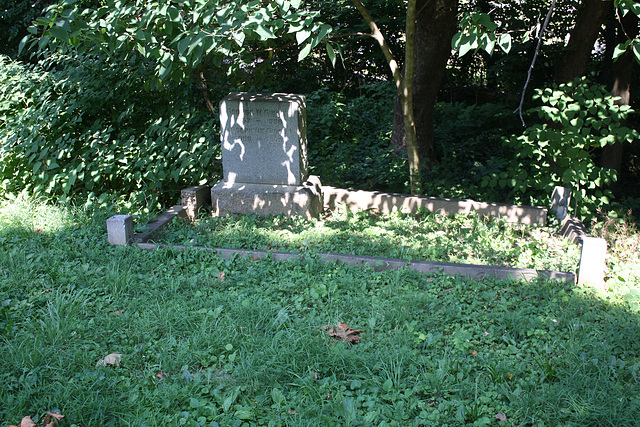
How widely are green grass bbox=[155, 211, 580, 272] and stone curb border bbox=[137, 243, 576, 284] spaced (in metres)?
0.24

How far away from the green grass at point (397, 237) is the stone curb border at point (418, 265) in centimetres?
24

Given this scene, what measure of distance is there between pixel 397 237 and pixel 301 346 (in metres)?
2.35

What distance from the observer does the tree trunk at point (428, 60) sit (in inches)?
299

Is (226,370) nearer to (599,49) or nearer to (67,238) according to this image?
(67,238)

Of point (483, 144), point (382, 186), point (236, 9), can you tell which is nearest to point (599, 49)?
point (483, 144)

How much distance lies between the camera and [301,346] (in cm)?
336

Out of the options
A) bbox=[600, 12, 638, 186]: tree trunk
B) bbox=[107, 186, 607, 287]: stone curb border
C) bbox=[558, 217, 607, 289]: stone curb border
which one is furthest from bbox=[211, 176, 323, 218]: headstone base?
bbox=[600, 12, 638, 186]: tree trunk

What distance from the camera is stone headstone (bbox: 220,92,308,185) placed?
6.16 m

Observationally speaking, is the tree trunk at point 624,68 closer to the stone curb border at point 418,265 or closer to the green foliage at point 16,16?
the stone curb border at point 418,265

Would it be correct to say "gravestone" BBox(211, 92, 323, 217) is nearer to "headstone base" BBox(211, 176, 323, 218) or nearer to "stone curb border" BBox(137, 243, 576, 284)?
"headstone base" BBox(211, 176, 323, 218)

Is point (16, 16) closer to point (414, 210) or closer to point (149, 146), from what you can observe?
point (149, 146)

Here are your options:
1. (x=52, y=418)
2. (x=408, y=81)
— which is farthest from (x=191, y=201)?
(x=52, y=418)

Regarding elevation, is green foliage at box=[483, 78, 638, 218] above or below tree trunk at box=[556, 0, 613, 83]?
below

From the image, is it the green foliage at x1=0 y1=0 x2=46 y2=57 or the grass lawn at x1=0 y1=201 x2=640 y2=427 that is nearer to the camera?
the grass lawn at x1=0 y1=201 x2=640 y2=427
